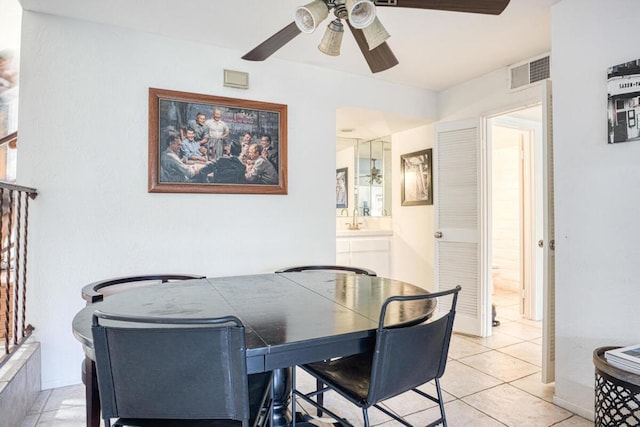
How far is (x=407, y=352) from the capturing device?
136cm

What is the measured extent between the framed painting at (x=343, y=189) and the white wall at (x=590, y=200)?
121 inches

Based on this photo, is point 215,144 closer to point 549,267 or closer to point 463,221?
point 463,221

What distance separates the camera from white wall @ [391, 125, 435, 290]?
4.16 metres

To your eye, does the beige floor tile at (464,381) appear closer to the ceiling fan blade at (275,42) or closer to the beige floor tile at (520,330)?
the beige floor tile at (520,330)

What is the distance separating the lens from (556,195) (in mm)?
2314

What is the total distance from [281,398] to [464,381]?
56.0 inches

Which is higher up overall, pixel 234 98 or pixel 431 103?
pixel 431 103

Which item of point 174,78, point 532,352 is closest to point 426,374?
point 532,352

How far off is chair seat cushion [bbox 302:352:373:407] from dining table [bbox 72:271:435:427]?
0.62 ft

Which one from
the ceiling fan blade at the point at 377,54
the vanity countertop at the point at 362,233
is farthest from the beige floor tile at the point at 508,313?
the ceiling fan blade at the point at 377,54

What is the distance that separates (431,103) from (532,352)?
8.44ft

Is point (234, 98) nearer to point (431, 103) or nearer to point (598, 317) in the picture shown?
point (431, 103)

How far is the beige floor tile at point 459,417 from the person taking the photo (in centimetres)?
207

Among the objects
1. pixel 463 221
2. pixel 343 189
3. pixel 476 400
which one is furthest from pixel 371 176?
pixel 476 400
